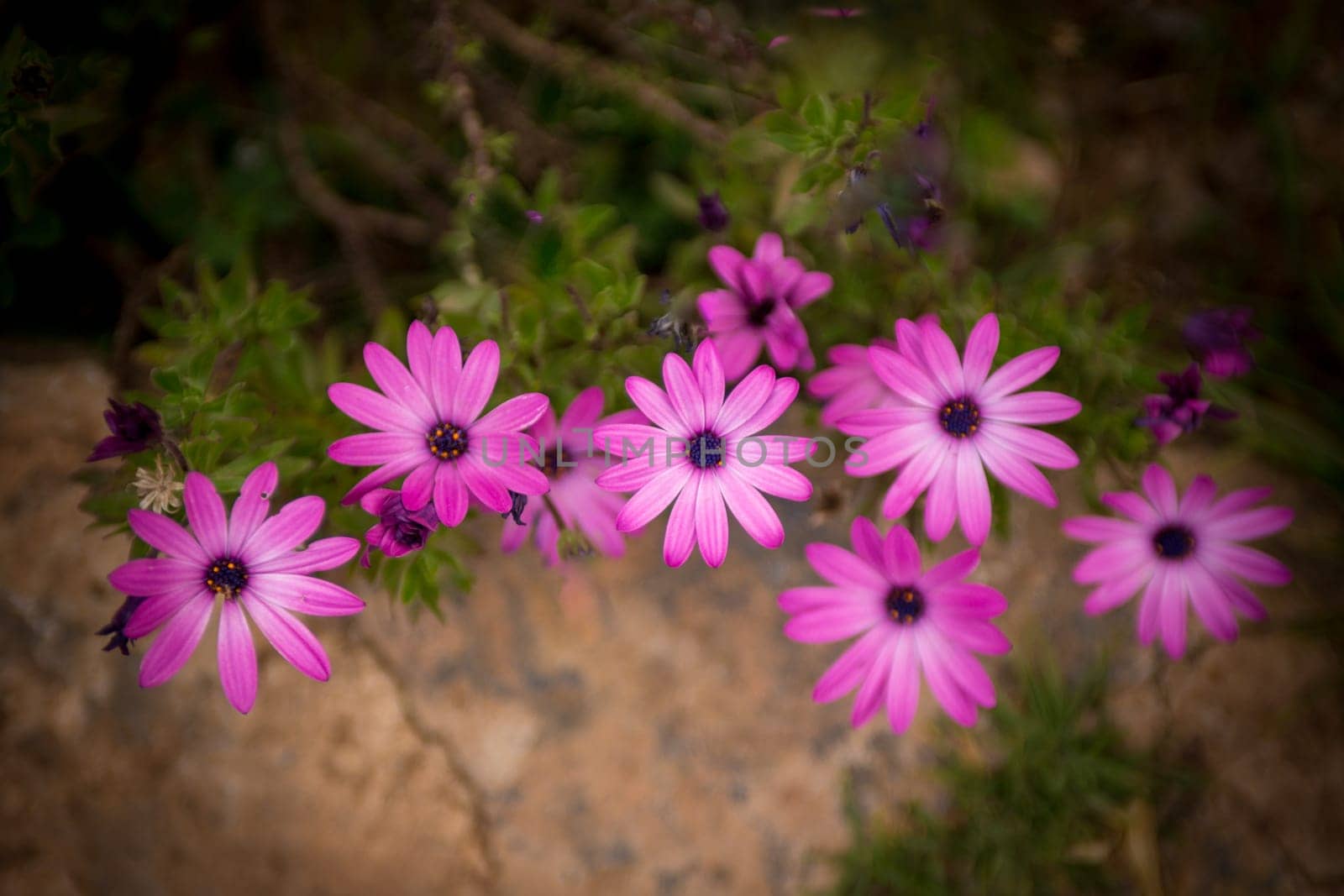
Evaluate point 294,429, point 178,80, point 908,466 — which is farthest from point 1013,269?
point 178,80

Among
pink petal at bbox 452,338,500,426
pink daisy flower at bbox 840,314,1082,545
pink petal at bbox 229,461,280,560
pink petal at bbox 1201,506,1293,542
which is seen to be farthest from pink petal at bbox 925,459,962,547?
pink petal at bbox 229,461,280,560

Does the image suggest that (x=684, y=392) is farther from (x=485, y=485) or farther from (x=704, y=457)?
(x=485, y=485)

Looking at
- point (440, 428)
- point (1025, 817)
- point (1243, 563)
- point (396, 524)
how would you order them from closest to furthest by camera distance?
point (396, 524)
point (440, 428)
point (1243, 563)
point (1025, 817)

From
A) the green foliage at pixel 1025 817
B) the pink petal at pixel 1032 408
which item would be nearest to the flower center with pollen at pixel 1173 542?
the pink petal at pixel 1032 408

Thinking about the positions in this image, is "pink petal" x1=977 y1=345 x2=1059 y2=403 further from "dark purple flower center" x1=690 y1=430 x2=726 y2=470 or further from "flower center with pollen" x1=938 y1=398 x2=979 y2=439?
"dark purple flower center" x1=690 y1=430 x2=726 y2=470

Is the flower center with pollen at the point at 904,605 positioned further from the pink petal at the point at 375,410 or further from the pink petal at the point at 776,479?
the pink petal at the point at 375,410

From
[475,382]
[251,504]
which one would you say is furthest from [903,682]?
[251,504]
